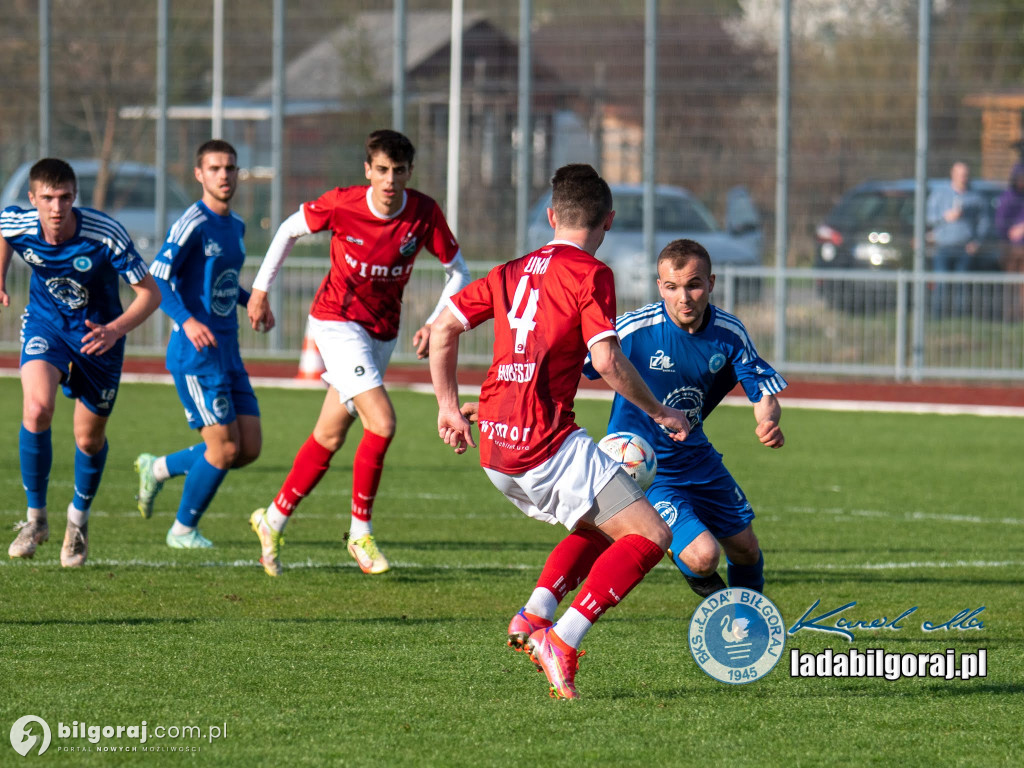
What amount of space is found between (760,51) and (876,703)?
563 inches

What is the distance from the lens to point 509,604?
6.44m

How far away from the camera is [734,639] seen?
5.02 metres

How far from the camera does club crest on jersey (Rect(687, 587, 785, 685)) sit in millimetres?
4961

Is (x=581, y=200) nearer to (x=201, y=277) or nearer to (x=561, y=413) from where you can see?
(x=561, y=413)

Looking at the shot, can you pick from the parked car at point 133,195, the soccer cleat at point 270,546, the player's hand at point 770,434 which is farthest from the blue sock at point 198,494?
the parked car at point 133,195

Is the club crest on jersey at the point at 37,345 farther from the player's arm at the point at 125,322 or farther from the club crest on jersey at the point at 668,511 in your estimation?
the club crest on jersey at the point at 668,511

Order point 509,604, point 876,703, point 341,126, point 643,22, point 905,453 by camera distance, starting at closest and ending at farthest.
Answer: point 876,703, point 509,604, point 905,453, point 643,22, point 341,126

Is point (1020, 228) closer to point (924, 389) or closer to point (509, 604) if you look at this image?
point (924, 389)

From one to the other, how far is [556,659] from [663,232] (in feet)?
46.5

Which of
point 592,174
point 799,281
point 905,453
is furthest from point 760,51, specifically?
point 592,174

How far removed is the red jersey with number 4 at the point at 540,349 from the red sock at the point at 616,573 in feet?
1.29

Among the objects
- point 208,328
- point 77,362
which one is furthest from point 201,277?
point 77,362

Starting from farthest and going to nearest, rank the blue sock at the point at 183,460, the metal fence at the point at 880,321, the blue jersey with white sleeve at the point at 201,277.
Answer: the metal fence at the point at 880,321, the blue sock at the point at 183,460, the blue jersey with white sleeve at the point at 201,277

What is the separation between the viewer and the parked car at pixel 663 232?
18.1 meters
